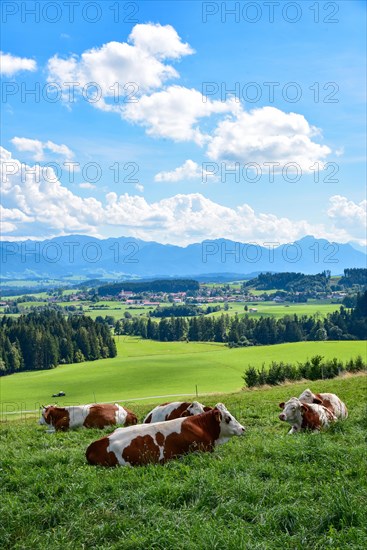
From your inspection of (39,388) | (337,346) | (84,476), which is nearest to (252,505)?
(84,476)

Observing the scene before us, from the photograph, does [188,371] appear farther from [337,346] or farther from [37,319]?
[37,319]

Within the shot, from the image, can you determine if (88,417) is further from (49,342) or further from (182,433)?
(49,342)

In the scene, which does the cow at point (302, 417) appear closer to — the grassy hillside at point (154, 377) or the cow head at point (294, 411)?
the cow head at point (294, 411)

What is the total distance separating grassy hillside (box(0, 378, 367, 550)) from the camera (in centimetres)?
599

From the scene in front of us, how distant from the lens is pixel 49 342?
115 metres

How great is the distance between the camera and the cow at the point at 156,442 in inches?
374

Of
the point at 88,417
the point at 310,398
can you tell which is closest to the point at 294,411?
the point at 310,398

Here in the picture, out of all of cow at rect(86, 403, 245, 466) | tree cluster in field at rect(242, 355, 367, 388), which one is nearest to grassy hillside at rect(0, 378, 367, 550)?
cow at rect(86, 403, 245, 466)

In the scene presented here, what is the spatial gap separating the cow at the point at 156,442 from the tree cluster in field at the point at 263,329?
429 ft

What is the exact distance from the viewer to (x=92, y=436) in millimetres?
14469

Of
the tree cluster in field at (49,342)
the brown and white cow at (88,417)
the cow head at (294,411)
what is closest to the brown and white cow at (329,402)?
the cow head at (294,411)

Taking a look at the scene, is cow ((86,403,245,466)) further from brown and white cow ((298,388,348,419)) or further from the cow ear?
brown and white cow ((298,388,348,419))

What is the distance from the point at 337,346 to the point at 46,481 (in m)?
90.9

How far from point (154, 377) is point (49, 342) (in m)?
47.1
